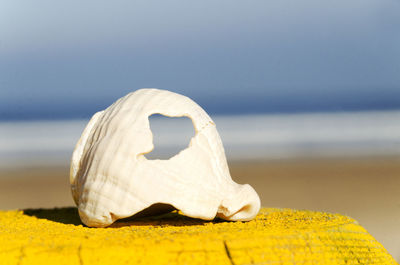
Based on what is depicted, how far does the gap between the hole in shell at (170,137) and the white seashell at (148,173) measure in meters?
6.81

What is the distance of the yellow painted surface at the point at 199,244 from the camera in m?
2.41

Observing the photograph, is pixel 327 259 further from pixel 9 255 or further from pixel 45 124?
pixel 45 124

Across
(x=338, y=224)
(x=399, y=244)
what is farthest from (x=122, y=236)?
(x=399, y=244)

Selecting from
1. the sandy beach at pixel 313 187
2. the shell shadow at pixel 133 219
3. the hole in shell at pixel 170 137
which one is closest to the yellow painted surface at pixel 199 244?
the shell shadow at pixel 133 219

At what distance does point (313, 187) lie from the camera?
786 centimetres

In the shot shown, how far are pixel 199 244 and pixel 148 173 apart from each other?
2.28ft

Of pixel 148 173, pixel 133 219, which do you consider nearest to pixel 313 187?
pixel 133 219

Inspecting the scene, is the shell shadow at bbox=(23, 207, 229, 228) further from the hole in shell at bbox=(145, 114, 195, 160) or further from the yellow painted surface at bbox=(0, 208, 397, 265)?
the hole in shell at bbox=(145, 114, 195, 160)

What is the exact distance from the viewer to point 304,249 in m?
2.62

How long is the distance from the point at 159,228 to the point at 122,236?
0.45m

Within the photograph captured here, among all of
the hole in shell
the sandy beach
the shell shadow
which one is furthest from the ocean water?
the shell shadow

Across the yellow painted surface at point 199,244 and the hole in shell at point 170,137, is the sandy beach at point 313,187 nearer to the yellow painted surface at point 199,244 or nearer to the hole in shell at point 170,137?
the hole in shell at point 170,137

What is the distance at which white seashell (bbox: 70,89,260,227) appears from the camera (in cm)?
307

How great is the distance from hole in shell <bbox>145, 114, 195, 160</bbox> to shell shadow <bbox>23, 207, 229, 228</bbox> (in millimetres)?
6078
